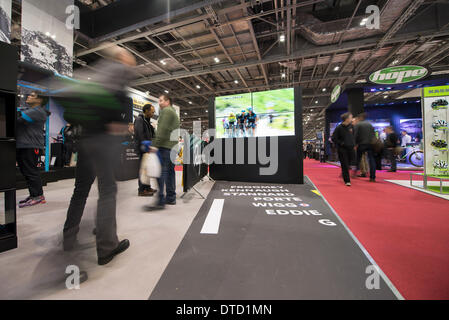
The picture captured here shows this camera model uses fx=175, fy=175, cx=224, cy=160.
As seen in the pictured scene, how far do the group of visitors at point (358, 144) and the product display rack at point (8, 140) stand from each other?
518cm

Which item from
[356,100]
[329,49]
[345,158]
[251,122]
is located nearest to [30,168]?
[251,122]

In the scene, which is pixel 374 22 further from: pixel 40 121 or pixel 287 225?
pixel 40 121

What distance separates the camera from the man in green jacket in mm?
2525

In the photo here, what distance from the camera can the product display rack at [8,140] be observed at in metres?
1.45

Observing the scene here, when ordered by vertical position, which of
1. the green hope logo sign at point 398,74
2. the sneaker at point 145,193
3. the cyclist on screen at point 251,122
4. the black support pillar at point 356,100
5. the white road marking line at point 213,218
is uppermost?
the green hope logo sign at point 398,74

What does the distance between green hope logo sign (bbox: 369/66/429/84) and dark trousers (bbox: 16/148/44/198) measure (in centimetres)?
976

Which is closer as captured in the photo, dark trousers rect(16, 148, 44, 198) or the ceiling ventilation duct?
dark trousers rect(16, 148, 44, 198)

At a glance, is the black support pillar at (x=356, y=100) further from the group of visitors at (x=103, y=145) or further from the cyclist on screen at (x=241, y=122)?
the group of visitors at (x=103, y=145)

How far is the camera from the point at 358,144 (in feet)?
15.7

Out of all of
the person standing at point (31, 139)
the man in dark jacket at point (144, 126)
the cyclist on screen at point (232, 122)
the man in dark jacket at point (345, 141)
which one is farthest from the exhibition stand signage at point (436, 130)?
the person standing at point (31, 139)

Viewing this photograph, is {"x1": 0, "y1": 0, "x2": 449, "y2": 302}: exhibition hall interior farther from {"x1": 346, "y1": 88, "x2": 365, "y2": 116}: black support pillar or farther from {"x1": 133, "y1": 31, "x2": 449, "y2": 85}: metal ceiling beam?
{"x1": 346, "y1": 88, "x2": 365, "y2": 116}: black support pillar

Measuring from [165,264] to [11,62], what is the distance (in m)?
2.11

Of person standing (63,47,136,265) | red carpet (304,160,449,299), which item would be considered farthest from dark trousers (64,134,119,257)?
red carpet (304,160,449,299)

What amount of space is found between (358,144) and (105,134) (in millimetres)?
5737
